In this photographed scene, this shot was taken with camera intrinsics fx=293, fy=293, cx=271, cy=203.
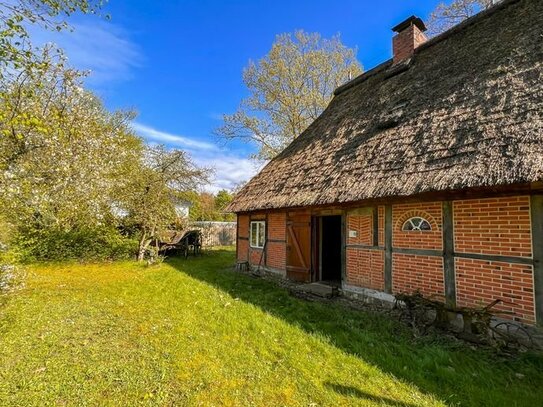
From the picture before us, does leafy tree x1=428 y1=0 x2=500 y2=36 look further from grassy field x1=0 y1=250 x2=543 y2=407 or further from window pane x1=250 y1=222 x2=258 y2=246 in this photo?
grassy field x1=0 y1=250 x2=543 y2=407

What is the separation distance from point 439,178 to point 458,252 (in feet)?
4.27

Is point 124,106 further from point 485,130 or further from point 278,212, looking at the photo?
point 485,130

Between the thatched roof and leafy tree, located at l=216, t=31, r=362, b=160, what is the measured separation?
25.4 ft

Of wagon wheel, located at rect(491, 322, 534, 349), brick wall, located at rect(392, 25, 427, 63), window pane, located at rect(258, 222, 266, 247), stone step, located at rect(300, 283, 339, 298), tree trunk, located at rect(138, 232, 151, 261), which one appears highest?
brick wall, located at rect(392, 25, 427, 63)

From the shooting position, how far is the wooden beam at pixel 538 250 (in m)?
3.83

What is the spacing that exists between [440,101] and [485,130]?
158 cm

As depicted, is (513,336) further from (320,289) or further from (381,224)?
(320,289)

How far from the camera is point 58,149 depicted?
6.94 metres

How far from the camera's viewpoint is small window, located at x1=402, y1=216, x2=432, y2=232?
515 cm

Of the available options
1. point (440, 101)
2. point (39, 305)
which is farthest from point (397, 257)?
point (39, 305)

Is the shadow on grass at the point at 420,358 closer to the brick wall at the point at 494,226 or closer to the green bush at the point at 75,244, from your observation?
the brick wall at the point at 494,226

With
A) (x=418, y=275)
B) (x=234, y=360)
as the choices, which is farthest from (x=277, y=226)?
(x=234, y=360)

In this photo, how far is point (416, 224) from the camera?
5.30 m

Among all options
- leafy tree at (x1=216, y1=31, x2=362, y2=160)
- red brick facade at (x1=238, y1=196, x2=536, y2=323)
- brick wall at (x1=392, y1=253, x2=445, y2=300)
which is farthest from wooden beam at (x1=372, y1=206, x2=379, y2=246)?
leafy tree at (x1=216, y1=31, x2=362, y2=160)
